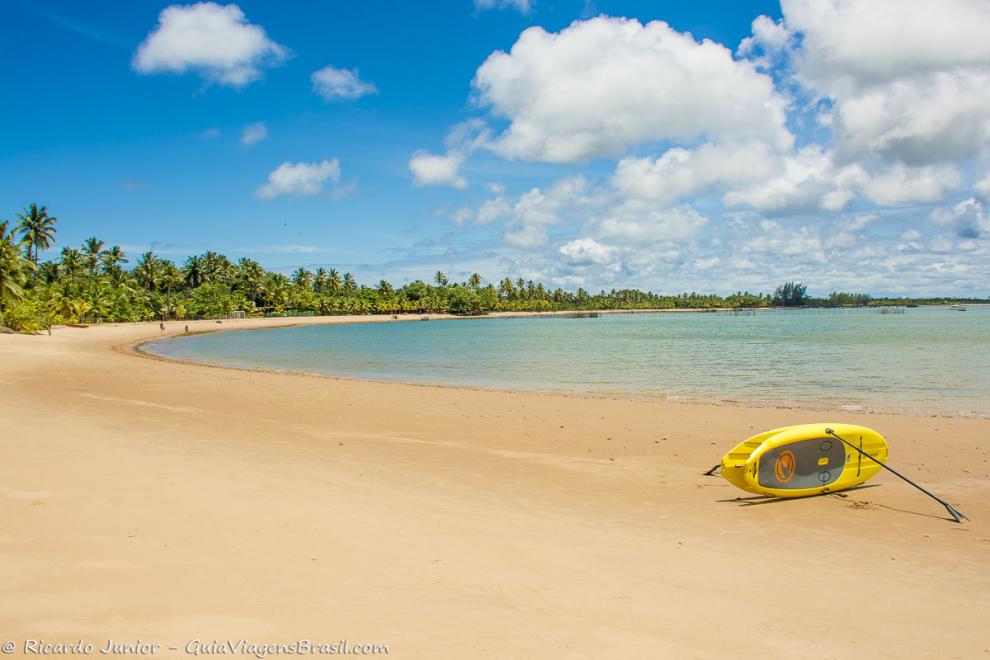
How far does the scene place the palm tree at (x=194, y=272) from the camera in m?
134

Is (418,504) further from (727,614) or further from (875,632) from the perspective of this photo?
(875,632)

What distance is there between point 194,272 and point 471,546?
484ft

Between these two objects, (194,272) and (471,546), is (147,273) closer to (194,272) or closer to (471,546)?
(194,272)

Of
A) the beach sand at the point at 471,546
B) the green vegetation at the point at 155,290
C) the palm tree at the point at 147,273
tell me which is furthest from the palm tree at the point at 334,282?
the beach sand at the point at 471,546

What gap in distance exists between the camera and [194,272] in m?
136

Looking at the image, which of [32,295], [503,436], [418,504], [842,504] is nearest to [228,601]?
[418,504]

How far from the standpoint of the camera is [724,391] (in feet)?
76.2

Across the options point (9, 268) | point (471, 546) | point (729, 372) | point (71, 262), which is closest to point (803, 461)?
point (471, 546)

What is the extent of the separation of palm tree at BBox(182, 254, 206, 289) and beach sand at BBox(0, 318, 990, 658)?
441ft

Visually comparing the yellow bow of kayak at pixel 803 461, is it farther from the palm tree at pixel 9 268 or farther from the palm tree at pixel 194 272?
the palm tree at pixel 194 272

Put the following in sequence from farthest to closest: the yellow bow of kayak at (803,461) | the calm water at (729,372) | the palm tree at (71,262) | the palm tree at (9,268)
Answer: the palm tree at (71,262) < the palm tree at (9,268) < the calm water at (729,372) < the yellow bow of kayak at (803,461)

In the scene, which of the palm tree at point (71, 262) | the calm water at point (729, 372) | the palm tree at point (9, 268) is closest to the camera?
the calm water at point (729, 372)

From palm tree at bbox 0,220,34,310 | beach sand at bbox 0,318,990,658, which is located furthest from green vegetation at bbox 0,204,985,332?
beach sand at bbox 0,318,990,658

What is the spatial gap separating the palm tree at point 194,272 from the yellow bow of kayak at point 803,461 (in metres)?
145
